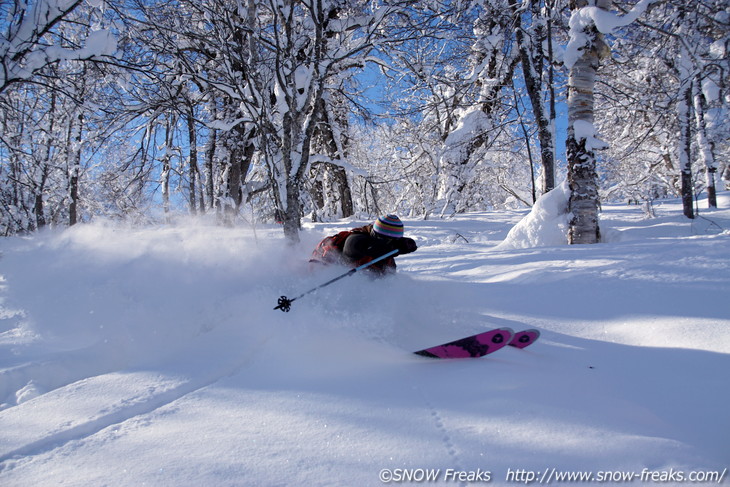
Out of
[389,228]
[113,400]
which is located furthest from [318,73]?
[113,400]

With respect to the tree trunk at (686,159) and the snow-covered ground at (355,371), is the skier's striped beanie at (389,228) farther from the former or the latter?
the tree trunk at (686,159)

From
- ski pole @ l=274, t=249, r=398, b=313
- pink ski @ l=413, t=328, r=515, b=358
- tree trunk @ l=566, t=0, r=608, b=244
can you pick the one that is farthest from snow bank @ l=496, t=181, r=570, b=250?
pink ski @ l=413, t=328, r=515, b=358

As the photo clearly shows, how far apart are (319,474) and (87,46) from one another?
575 centimetres

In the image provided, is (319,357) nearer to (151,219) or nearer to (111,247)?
(111,247)

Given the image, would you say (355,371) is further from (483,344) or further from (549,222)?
(549,222)

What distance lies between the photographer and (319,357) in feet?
9.41

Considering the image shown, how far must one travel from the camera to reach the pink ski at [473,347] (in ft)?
8.95

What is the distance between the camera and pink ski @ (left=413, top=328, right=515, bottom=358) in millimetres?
2727

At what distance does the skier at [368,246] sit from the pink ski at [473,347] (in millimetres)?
1656

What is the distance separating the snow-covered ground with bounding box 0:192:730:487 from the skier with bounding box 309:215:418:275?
0.21 metres

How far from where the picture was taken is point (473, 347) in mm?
2764

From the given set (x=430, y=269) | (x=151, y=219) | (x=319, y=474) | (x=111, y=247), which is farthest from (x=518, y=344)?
(x=151, y=219)

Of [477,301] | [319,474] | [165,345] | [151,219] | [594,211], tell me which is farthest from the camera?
[151,219]

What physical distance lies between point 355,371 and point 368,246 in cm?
Result: 196
